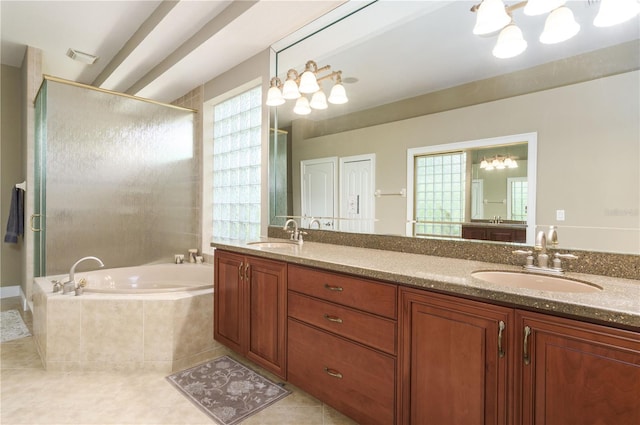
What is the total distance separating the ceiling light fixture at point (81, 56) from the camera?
3.22 metres

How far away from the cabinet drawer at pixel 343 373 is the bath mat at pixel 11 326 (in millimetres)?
2463

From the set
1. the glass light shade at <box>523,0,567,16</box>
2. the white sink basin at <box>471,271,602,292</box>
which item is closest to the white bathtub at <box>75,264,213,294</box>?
the white sink basin at <box>471,271,602,292</box>

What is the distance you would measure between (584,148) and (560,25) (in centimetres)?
51

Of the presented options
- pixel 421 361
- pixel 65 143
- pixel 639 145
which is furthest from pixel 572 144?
pixel 65 143

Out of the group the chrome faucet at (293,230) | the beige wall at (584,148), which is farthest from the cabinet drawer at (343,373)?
the beige wall at (584,148)

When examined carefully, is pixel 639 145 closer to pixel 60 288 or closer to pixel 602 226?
pixel 602 226

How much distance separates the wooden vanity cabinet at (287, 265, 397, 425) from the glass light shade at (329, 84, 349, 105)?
1.20 meters

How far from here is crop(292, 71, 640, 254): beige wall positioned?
122cm

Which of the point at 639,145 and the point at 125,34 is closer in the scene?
the point at 639,145

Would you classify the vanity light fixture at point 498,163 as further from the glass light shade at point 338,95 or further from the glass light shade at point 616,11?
the glass light shade at point 338,95

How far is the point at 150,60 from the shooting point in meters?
3.13

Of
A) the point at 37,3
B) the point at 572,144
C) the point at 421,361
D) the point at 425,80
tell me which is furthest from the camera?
the point at 37,3

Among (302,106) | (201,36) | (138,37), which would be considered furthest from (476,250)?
(138,37)

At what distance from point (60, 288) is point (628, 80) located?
3302 millimetres
